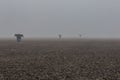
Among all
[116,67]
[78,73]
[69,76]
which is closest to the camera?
[69,76]

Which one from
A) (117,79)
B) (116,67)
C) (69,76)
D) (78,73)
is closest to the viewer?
(117,79)

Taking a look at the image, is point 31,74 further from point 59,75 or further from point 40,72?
point 59,75

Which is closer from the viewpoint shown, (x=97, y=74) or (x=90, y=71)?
(x=97, y=74)

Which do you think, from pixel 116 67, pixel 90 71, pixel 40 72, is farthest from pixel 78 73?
pixel 116 67

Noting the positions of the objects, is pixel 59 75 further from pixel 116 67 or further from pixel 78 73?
pixel 116 67

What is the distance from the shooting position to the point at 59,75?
1861 centimetres

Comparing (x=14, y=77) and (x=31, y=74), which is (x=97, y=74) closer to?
(x=31, y=74)

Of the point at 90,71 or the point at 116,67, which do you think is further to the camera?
the point at 116,67

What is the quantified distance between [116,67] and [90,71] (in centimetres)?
355

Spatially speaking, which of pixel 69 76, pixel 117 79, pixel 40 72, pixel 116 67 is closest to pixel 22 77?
pixel 40 72

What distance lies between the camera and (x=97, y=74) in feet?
61.8

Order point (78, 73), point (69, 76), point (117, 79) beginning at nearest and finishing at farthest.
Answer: point (117, 79), point (69, 76), point (78, 73)

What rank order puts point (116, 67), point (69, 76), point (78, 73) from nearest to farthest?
point (69, 76)
point (78, 73)
point (116, 67)

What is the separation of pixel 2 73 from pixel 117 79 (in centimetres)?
1002
